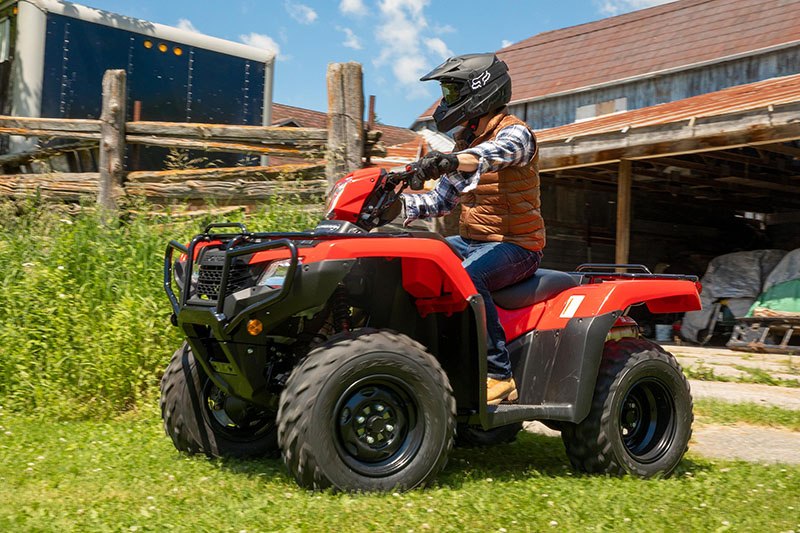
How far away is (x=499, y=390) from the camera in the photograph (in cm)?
423

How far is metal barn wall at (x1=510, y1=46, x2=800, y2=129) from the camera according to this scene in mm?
18469

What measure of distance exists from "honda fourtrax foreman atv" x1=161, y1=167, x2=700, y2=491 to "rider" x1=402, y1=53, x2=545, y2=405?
0.15 metres

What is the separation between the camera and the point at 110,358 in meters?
5.91

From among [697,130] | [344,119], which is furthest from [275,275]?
[697,130]

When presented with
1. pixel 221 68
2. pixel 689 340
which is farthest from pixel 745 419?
pixel 689 340

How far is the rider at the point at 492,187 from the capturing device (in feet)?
13.9

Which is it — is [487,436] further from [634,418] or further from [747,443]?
[747,443]

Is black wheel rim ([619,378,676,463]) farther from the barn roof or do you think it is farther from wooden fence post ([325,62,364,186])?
the barn roof

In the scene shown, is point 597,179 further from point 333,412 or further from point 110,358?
point 333,412

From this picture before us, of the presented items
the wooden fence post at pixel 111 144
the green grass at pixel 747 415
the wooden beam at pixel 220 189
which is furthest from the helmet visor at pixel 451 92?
the wooden fence post at pixel 111 144

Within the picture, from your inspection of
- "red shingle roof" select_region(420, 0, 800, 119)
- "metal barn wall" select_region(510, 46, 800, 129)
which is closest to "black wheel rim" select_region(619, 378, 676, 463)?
"metal barn wall" select_region(510, 46, 800, 129)

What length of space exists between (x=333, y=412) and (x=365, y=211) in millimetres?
987

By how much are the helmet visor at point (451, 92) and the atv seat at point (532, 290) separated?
100 cm

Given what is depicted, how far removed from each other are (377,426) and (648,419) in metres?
1.77
